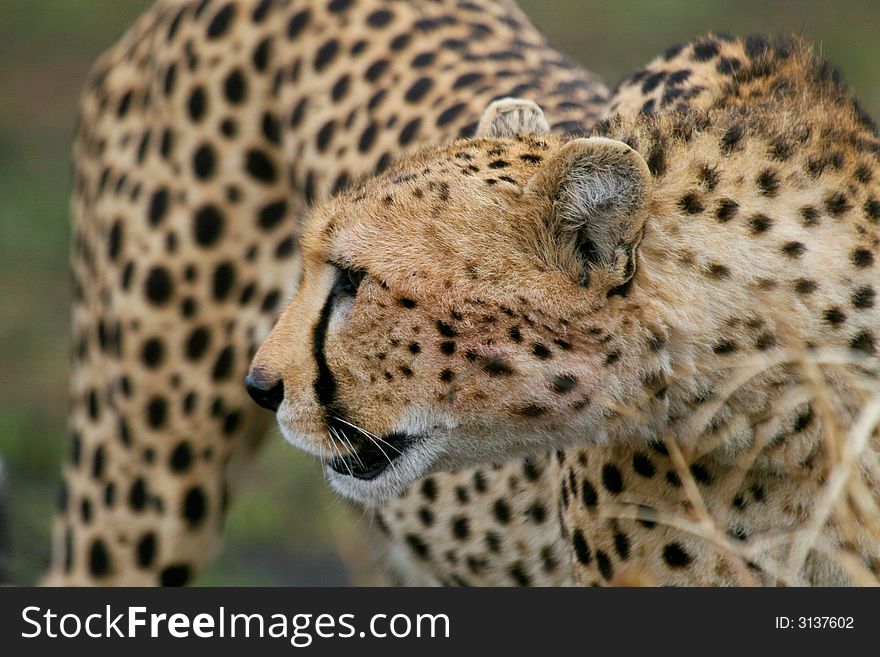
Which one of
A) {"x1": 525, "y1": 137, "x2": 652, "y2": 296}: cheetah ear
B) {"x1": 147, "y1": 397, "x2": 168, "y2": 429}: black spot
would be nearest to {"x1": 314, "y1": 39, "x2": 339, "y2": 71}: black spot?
{"x1": 147, "y1": 397, "x2": 168, "y2": 429}: black spot

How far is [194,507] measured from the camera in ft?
10.3

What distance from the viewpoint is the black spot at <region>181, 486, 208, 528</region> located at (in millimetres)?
3119

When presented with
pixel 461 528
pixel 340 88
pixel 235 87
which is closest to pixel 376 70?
pixel 340 88

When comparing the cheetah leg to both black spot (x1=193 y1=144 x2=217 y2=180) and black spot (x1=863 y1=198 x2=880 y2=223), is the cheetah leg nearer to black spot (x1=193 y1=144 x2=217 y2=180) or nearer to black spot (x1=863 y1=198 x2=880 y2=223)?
black spot (x1=193 y1=144 x2=217 y2=180)

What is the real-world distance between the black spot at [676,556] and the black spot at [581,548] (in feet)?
0.45

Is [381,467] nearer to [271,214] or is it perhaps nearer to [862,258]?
[862,258]

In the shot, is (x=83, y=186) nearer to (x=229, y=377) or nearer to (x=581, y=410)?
(x=229, y=377)

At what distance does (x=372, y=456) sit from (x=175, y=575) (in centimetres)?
125

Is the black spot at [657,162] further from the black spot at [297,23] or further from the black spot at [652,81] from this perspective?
the black spot at [297,23]

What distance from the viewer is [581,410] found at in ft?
6.25

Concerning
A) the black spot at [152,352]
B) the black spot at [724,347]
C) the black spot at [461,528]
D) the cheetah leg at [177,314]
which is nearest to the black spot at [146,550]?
the cheetah leg at [177,314]

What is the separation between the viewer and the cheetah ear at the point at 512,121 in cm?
216
